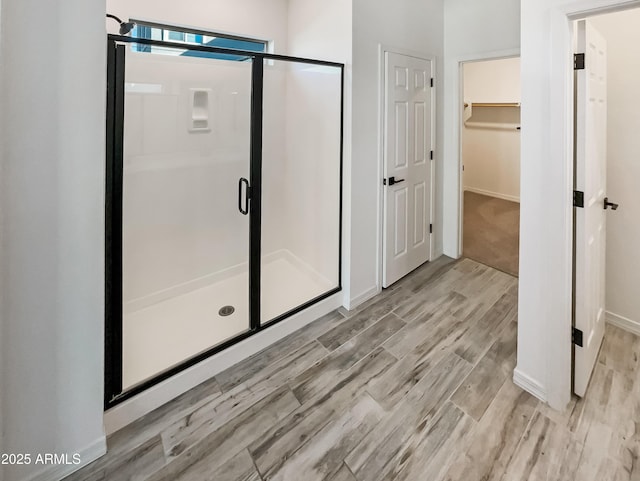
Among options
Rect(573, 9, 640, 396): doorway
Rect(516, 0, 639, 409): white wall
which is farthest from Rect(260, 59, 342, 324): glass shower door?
Rect(573, 9, 640, 396): doorway

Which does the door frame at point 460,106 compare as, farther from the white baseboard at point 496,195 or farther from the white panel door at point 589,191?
the white baseboard at point 496,195

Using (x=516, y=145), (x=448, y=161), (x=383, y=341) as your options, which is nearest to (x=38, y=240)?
(x=383, y=341)

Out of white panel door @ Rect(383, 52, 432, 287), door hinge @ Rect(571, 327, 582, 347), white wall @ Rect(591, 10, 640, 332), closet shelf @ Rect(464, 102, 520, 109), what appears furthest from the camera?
closet shelf @ Rect(464, 102, 520, 109)

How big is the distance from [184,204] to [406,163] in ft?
6.76

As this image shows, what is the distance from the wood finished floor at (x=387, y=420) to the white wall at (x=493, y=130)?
4313mm

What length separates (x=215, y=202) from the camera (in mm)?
3037

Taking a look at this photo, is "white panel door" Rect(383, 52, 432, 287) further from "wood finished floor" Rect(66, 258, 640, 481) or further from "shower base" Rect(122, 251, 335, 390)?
"wood finished floor" Rect(66, 258, 640, 481)

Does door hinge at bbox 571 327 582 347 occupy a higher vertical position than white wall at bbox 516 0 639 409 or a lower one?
lower

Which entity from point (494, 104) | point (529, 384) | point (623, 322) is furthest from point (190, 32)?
point (494, 104)

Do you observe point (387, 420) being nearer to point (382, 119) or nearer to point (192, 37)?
point (382, 119)

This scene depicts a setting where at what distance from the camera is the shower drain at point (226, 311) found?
8.69 ft

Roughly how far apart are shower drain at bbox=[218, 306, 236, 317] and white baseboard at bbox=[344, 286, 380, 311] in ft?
3.08

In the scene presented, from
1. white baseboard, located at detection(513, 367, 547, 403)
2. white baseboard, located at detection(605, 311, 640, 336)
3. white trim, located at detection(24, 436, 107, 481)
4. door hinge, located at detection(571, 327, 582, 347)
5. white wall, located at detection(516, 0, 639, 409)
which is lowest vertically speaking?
white trim, located at detection(24, 436, 107, 481)

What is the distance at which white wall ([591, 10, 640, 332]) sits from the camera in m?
2.25
